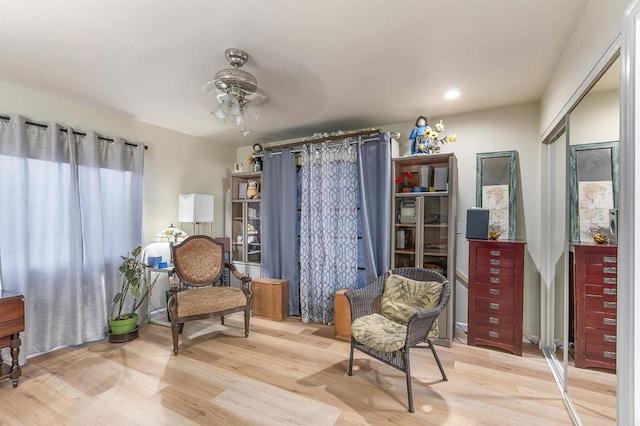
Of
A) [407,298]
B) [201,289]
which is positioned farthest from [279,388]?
[201,289]

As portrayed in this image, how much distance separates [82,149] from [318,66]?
104 inches

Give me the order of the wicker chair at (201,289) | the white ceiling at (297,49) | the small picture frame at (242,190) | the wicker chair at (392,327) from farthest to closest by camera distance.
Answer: the small picture frame at (242,190), the wicker chair at (201,289), the wicker chair at (392,327), the white ceiling at (297,49)

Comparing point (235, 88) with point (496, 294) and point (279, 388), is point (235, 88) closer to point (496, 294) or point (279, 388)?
point (279, 388)

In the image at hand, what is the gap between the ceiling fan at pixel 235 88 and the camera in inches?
86.3

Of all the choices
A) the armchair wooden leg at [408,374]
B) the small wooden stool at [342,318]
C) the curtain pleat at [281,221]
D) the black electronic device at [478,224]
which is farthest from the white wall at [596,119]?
the curtain pleat at [281,221]

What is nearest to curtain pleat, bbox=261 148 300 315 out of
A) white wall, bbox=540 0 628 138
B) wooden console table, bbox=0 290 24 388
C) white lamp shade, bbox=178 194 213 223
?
white lamp shade, bbox=178 194 213 223

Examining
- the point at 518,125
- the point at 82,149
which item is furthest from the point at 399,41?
the point at 82,149

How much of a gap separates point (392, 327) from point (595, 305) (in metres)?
1.30

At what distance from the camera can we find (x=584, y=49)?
175 cm

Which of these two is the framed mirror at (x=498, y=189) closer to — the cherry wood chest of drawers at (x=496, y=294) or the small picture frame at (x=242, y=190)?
the cherry wood chest of drawers at (x=496, y=294)

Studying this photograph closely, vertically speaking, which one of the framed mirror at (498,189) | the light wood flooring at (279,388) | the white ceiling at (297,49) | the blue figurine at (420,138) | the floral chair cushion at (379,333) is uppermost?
the white ceiling at (297,49)

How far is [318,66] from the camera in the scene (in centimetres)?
238

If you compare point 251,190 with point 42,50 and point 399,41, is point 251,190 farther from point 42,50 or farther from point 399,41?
point 399,41

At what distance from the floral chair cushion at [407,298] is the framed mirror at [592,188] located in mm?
1034
